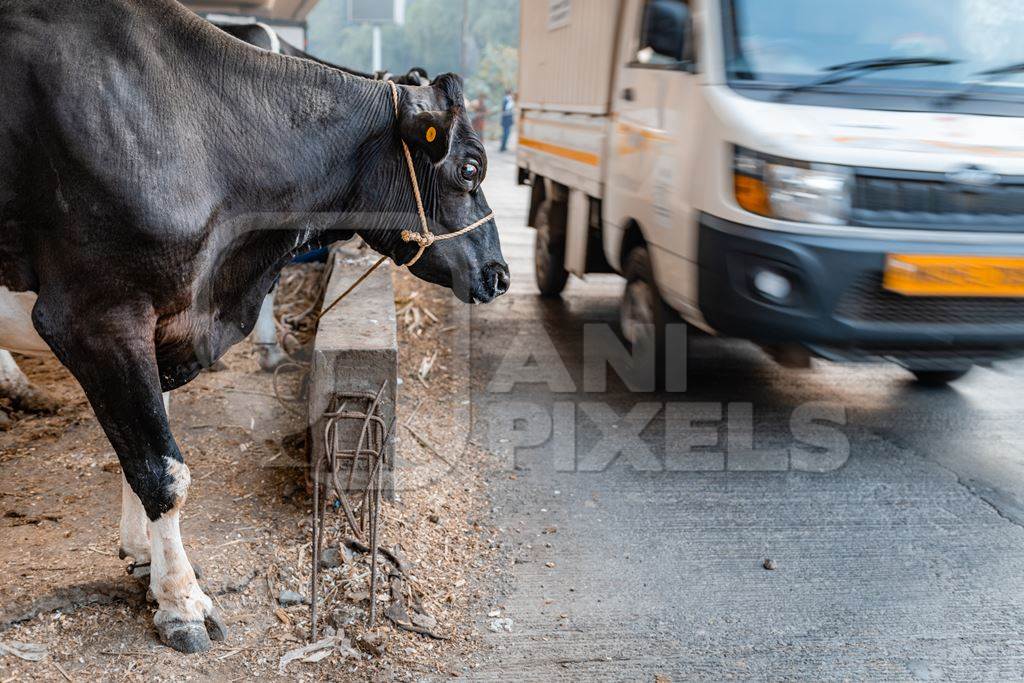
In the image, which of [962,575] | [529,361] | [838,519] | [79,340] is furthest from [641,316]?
[79,340]

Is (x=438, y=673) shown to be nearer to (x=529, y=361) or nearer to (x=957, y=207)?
(x=957, y=207)

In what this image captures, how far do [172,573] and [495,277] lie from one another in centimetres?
149

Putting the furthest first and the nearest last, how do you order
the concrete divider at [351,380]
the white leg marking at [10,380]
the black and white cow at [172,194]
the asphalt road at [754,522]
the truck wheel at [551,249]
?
the truck wheel at [551,249] < the white leg marking at [10,380] < the concrete divider at [351,380] < the asphalt road at [754,522] < the black and white cow at [172,194]

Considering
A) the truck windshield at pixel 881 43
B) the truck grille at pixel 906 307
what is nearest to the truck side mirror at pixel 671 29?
the truck windshield at pixel 881 43

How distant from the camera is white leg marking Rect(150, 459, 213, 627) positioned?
3.06m

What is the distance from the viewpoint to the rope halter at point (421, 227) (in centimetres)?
320

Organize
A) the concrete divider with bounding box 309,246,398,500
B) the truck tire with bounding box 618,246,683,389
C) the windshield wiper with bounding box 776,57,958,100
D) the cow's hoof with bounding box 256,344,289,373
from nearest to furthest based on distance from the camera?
the concrete divider with bounding box 309,246,398,500 < the windshield wiper with bounding box 776,57,958,100 < the truck tire with bounding box 618,246,683,389 < the cow's hoof with bounding box 256,344,289,373

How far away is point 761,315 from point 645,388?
5.24 feet

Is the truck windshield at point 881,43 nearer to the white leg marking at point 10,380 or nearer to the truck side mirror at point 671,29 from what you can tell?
the truck side mirror at point 671,29

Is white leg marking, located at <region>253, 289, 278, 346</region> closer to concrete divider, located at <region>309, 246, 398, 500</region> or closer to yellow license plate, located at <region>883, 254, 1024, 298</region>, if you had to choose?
concrete divider, located at <region>309, 246, 398, 500</region>

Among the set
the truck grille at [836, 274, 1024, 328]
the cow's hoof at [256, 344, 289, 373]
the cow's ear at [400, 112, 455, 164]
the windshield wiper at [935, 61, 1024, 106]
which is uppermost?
the windshield wiper at [935, 61, 1024, 106]

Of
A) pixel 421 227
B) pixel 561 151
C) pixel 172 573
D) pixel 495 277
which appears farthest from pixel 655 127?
pixel 172 573

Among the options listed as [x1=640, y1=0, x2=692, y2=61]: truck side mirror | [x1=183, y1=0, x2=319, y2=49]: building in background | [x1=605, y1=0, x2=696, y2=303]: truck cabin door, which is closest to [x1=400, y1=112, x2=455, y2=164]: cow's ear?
[x1=605, y1=0, x2=696, y2=303]: truck cabin door

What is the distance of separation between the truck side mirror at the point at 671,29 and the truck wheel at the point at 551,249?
2631mm
